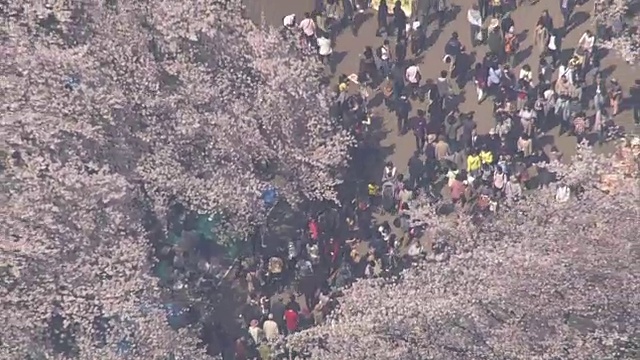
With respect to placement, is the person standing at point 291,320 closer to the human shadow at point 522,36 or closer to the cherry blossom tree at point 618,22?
the human shadow at point 522,36

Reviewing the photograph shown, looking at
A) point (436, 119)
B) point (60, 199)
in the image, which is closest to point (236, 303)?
point (60, 199)

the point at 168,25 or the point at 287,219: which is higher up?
the point at 168,25

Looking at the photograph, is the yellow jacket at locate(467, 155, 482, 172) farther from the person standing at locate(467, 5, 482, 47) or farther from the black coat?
the black coat

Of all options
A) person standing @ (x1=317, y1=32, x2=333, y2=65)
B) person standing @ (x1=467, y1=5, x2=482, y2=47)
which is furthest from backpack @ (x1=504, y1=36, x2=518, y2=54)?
person standing @ (x1=317, y1=32, x2=333, y2=65)

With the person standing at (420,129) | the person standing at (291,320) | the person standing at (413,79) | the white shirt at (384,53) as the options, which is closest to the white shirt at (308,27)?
the white shirt at (384,53)

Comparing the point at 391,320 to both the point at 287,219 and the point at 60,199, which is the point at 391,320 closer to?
the point at 287,219

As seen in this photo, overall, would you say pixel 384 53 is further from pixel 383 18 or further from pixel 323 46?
pixel 323 46
